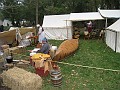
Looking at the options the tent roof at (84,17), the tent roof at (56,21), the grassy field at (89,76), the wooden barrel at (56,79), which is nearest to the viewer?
the grassy field at (89,76)

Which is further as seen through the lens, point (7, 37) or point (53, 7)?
point (53, 7)

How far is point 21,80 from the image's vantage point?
25.0 ft

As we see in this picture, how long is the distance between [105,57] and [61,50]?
8.51 ft

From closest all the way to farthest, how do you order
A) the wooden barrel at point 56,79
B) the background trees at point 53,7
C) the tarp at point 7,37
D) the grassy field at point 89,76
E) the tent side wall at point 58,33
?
the grassy field at point 89,76 → the wooden barrel at point 56,79 → the tarp at point 7,37 → the tent side wall at point 58,33 → the background trees at point 53,7

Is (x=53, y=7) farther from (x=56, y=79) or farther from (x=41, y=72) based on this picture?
(x=56, y=79)

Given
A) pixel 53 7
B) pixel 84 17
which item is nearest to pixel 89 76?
pixel 84 17

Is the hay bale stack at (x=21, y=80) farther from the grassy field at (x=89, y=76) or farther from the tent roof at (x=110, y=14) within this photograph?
the tent roof at (x=110, y=14)

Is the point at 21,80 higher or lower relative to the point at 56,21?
lower

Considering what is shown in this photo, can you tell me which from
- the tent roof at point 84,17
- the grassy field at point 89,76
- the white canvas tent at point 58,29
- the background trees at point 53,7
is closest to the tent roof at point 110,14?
the tent roof at point 84,17

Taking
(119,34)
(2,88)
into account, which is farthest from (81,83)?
(119,34)

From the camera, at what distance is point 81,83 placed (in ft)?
28.7

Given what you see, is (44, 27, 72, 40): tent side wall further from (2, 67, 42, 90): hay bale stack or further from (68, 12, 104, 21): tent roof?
(2, 67, 42, 90): hay bale stack

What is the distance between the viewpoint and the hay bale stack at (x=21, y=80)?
7547 mm

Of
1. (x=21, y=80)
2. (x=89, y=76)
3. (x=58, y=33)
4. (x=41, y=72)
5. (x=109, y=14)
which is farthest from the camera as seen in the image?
(x=109, y=14)
